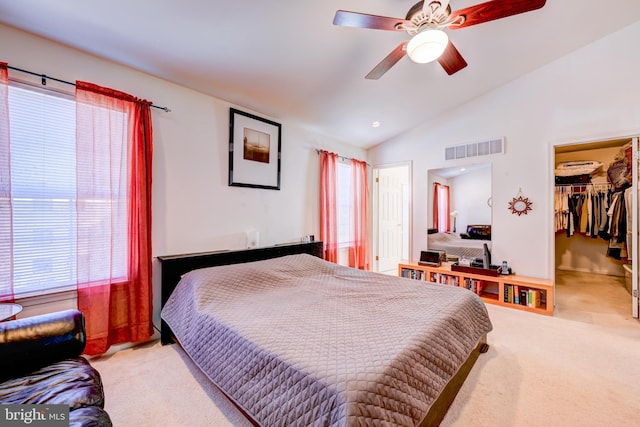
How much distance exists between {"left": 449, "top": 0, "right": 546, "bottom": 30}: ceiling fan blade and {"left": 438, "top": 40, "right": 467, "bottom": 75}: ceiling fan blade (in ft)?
0.72

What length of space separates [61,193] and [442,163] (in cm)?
447

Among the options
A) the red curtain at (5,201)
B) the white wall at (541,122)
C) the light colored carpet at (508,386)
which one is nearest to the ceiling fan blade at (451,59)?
the white wall at (541,122)

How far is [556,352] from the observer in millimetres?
2174

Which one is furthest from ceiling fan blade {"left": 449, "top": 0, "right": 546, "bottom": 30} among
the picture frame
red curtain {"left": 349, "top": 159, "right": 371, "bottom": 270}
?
red curtain {"left": 349, "top": 159, "right": 371, "bottom": 270}

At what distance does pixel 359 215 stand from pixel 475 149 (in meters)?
2.00

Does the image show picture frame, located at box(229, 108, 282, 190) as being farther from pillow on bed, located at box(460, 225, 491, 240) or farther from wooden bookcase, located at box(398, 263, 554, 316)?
pillow on bed, located at box(460, 225, 491, 240)

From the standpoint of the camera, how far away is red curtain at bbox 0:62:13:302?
1662 millimetres

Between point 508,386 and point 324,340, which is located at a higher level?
point 324,340

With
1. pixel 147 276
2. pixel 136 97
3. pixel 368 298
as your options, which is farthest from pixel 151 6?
pixel 368 298

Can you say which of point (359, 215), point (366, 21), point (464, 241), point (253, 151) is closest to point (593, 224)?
point (464, 241)

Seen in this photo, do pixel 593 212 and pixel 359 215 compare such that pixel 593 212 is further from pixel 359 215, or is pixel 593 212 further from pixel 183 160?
pixel 183 160

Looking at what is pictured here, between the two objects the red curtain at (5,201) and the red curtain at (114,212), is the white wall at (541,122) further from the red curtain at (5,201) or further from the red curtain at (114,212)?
the red curtain at (5,201)

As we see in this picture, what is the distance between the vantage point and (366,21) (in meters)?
1.58

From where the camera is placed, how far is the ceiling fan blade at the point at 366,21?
1.53m
